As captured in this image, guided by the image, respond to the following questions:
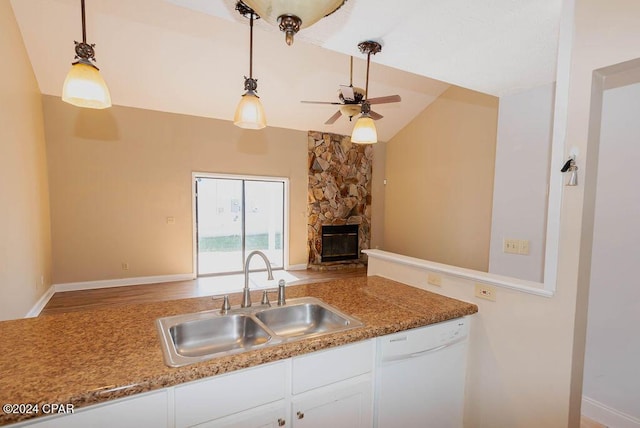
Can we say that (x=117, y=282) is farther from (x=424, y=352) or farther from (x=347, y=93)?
(x=424, y=352)

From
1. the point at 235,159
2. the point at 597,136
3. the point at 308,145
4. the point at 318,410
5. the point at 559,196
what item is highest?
the point at 308,145

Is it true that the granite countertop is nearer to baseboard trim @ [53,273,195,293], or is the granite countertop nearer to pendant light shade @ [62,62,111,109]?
pendant light shade @ [62,62,111,109]

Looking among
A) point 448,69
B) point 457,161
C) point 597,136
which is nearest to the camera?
point 597,136

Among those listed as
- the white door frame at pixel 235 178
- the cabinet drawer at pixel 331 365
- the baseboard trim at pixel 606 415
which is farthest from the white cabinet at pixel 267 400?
the white door frame at pixel 235 178

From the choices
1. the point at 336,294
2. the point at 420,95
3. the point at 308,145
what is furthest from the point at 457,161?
the point at 336,294

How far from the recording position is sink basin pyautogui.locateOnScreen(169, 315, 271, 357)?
1.39 metres

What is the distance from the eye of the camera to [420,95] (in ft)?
18.5

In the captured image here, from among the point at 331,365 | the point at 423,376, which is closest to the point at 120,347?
the point at 331,365

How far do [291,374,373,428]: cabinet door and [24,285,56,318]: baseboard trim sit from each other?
3.94m

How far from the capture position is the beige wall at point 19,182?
9.45 feet

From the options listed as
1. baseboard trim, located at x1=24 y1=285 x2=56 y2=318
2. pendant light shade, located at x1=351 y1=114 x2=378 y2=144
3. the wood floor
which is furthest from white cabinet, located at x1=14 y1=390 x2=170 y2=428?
the wood floor

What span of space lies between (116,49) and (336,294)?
13.9 feet

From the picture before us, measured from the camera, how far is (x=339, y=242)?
6.81m

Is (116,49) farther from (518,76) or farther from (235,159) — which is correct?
(518,76)
